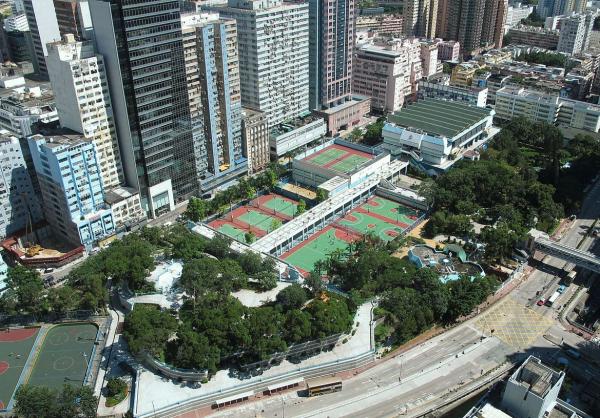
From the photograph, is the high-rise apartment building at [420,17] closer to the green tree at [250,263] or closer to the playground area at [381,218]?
the playground area at [381,218]

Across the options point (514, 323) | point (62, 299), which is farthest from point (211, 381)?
point (514, 323)

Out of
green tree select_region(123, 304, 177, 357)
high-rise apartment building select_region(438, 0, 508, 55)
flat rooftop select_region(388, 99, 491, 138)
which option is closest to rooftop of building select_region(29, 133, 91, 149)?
green tree select_region(123, 304, 177, 357)

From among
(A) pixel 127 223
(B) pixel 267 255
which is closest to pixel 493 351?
(B) pixel 267 255

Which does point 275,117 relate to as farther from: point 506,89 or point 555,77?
point 555,77

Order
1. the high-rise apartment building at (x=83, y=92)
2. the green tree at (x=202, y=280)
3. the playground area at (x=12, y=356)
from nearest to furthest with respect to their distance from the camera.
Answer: the playground area at (x=12, y=356), the green tree at (x=202, y=280), the high-rise apartment building at (x=83, y=92)

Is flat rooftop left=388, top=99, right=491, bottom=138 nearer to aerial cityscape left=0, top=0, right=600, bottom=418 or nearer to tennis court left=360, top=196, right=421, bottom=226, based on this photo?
aerial cityscape left=0, top=0, right=600, bottom=418

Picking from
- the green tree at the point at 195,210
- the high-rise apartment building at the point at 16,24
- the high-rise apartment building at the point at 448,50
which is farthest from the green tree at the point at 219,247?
the high-rise apartment building at the point at 448,50
